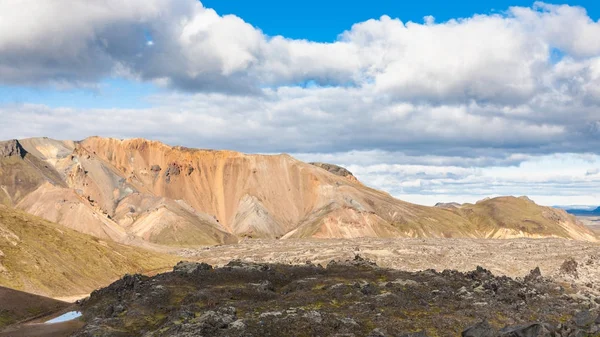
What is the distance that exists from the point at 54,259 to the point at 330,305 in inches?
3017

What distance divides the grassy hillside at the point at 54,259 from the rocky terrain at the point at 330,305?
28.8 meters

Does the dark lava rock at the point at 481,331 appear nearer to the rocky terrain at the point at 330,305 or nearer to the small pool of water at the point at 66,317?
the rocky terrain at the point at 330,305

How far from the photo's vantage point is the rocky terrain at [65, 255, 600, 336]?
50959 mm

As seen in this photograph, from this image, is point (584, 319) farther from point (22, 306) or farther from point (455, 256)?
point (455, 256)

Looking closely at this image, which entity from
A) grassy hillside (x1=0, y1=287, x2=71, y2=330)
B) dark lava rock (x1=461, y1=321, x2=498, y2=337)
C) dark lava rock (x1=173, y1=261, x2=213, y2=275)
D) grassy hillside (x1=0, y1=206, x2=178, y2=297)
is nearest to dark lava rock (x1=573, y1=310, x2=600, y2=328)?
dark lava rock (x1=461, y1=321, x2=498, y2=337)

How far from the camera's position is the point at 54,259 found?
382 feet

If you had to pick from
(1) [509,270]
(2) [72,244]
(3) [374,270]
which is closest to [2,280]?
(2) [72,244]

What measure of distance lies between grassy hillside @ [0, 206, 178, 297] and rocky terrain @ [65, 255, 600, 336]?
94.5ft

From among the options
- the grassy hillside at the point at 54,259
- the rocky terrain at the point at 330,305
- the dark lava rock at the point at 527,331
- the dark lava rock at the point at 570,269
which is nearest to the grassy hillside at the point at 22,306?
the rocky terrain at the point at 330,305

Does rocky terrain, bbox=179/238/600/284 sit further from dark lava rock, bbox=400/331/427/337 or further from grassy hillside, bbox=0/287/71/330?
dark lava rock, bbox=400/331/427/337

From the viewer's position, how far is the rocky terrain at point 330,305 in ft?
167

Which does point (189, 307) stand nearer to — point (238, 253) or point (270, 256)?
point (270, 256)

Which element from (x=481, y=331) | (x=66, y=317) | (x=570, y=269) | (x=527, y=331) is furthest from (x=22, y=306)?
(x=570, y=269)

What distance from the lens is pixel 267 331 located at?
49438 mm
